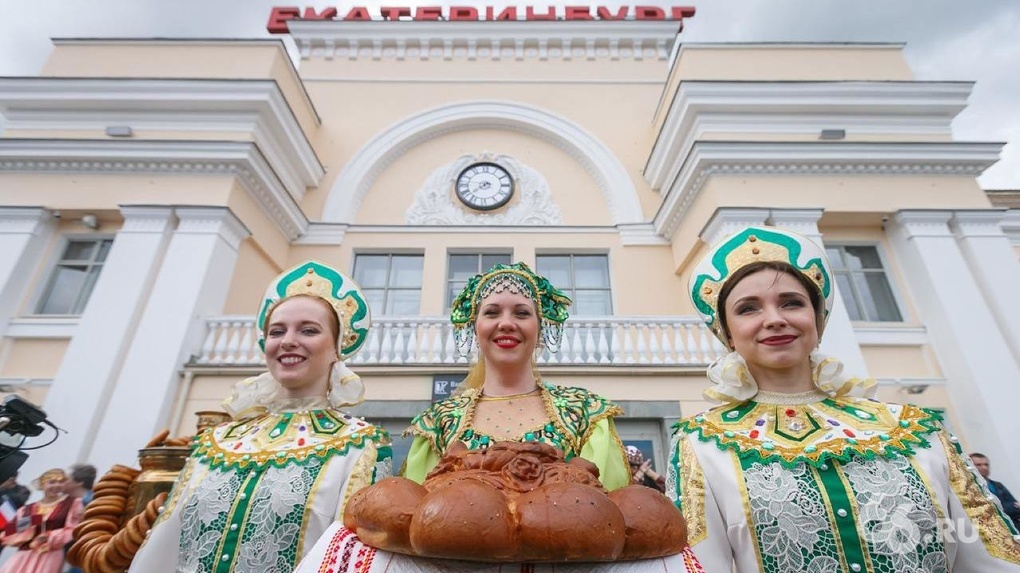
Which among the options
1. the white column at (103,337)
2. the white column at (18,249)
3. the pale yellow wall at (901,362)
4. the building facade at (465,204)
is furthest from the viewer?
the pale yellow wall at (901,362)

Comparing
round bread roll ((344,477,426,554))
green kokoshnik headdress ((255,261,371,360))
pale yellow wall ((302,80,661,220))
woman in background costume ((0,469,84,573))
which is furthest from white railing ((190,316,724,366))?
round bread roll ((344,477,426,554))

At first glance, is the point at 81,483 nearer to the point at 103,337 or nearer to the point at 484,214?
the point at 103,337

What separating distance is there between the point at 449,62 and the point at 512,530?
35.9 ft

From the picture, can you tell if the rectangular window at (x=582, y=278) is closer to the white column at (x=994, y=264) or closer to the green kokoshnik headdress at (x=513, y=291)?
the white column at (x=994, y=264)

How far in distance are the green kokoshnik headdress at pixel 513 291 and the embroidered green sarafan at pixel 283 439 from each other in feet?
1.92

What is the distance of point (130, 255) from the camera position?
6.17m

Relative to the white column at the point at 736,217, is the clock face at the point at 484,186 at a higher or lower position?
higher

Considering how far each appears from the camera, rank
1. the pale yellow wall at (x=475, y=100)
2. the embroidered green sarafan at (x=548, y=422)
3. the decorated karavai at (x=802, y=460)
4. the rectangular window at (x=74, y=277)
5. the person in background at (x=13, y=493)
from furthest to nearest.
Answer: the pale yellow wall at (x=475, y=100), the rectangular window at (x=74, y=277), the person in background at (x=13, y=493), the embroidered green sarafan at (x=548, y=422), the decorated karavai at (x=802, y=460)

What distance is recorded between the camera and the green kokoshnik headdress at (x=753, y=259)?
4.91 feet

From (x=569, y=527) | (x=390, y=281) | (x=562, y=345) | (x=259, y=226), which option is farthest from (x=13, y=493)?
(x=569, y=527)

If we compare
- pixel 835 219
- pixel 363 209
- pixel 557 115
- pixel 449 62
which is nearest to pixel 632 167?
pixel 557 115

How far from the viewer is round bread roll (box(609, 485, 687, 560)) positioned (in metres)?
0.72

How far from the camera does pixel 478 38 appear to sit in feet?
33.2

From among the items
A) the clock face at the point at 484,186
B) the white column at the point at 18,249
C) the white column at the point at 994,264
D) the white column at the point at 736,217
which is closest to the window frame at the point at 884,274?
the white column at the point at 994,264
